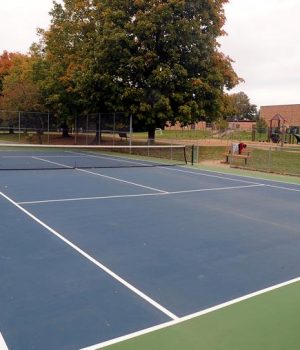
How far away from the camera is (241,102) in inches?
4382

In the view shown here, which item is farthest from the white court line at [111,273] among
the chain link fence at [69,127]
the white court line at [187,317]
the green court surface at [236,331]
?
the chain link fence at [69,127]

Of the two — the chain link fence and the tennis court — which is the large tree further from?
the tennis court

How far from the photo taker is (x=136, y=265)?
538cm

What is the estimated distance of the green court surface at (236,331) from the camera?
3.39 m

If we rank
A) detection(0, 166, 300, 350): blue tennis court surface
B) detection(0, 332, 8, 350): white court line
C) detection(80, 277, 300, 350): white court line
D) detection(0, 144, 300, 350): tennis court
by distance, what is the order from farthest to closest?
detection(0, 166, 300, 350): blue tennis court surface
detection(0, 144, 300, 350): tennis court
detection(80, 277, 300, 350): white court line
detection(0, 332, 8, 350): white court line

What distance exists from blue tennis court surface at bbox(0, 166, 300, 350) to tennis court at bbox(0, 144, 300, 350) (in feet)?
0.05

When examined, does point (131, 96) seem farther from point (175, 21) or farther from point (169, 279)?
point (169, 279)

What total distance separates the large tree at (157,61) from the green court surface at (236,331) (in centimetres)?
2167

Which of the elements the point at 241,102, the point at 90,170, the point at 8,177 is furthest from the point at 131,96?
the point at 241,102

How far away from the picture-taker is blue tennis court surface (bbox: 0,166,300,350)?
3.87m

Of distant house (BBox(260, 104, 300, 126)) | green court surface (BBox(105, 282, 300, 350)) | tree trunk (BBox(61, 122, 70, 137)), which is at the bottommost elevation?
green court surface (BBox(105, 282, 300, 350))

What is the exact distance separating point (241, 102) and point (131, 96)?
90.3 meters

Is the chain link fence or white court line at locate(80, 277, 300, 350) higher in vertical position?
the chain link fence

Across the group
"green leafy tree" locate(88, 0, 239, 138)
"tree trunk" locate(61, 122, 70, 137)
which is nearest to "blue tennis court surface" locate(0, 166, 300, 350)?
"green leafy tree" locate(88, 0, 239, 138)
